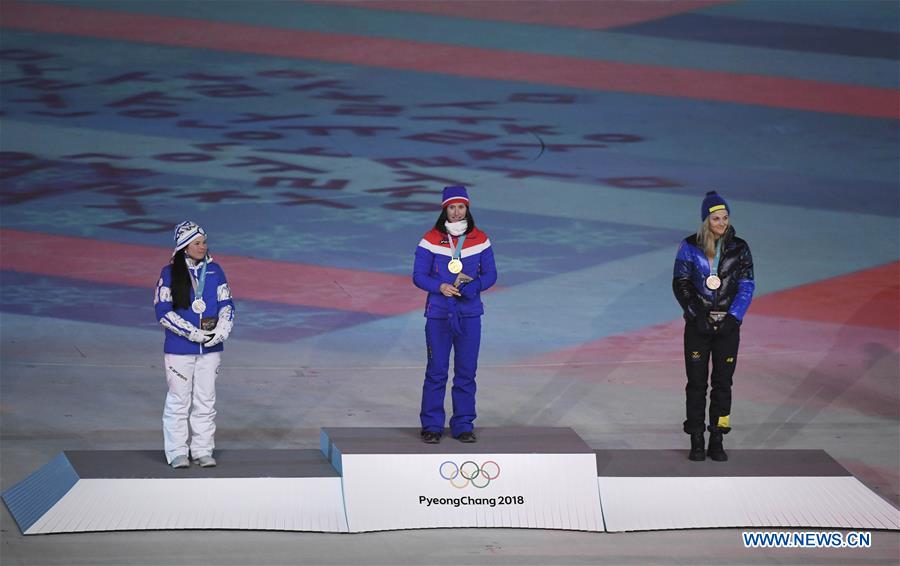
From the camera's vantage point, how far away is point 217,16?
92.8 feet

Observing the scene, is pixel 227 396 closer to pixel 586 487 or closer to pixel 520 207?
pixel 586 487

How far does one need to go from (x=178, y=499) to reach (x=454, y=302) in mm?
2208

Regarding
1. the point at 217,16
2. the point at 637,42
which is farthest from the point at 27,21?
the point at 637,42

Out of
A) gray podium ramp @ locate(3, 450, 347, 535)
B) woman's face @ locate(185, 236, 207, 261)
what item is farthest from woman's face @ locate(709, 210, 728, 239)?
woman's face @ locate(185, 236, 207, 261)

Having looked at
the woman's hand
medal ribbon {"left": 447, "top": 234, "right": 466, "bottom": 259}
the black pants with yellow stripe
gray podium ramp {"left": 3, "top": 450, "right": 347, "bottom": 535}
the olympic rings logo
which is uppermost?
medal ribbon {"left": 447, "top": 234, "right": 466, "bottom": 259}

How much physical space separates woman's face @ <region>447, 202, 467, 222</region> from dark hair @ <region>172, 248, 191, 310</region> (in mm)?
1759

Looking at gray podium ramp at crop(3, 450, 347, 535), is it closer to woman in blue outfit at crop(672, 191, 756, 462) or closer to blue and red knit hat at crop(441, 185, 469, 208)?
blue and red knit hat at crop(441, 185, 469, 208)

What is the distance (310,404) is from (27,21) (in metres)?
17.4

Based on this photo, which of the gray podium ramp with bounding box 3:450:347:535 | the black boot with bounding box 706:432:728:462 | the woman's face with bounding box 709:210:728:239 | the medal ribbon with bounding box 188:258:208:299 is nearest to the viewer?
the gray podium ramp with bounding box 3:450:347:535

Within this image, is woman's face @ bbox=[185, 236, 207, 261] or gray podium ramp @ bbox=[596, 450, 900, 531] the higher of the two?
woman's face @ bbox=[185, 236, 207, 261]

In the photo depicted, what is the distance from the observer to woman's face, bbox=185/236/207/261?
9.66m

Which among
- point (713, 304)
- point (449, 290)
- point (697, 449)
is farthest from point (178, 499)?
point (713, 304)

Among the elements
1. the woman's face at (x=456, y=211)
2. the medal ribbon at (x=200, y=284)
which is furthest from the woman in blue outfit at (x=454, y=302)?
the medal ribbon at (x=200, y=284)

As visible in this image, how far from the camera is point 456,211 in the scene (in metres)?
9.90
